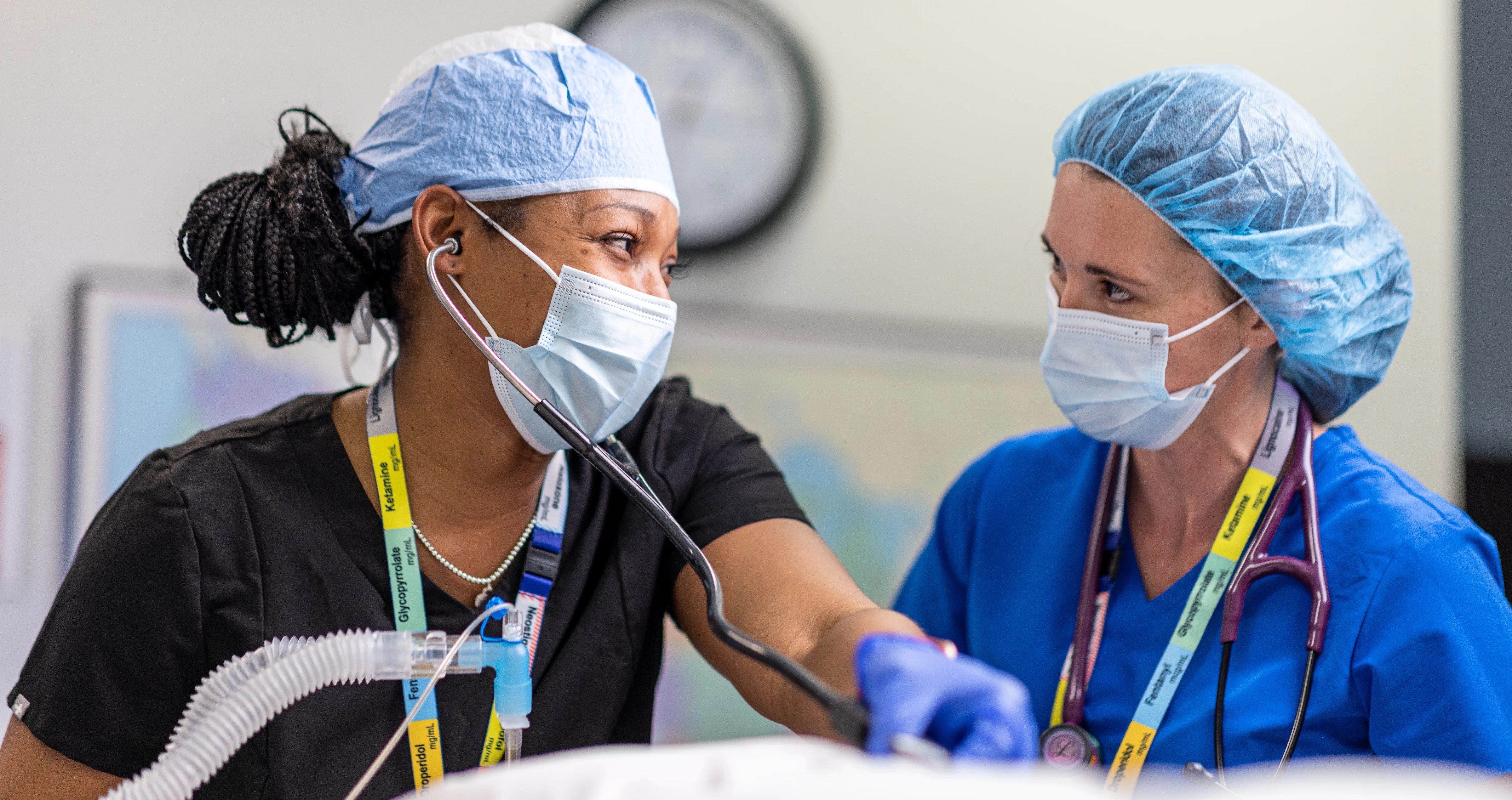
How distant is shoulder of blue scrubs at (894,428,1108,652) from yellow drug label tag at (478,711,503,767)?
64cm

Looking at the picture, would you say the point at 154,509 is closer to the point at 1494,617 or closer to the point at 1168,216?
the point at 1168,216

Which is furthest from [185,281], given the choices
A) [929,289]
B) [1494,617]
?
A: [1494,617]

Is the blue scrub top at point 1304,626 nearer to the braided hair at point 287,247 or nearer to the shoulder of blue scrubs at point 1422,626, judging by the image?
the shoulder of blue scrubs at point 1422,626

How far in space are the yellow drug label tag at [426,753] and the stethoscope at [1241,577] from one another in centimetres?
72

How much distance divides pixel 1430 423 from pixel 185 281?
2.53 meters

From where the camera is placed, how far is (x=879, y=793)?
0.49m

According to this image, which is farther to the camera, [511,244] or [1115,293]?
[1115,293]

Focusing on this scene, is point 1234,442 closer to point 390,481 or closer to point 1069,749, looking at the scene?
point 1069,749

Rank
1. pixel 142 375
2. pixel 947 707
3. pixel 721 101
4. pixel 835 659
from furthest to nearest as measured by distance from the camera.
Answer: pixel 721 101 → pixel 142 375 → pixel 835 659 → pixel 947 707

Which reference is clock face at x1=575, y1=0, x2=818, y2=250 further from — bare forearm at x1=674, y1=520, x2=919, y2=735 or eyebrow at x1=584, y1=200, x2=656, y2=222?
bare forearm at x1=674, y1=520, x2=919, y2=735

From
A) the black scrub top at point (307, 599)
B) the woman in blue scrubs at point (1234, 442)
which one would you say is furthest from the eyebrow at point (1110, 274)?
the black scrub top at point (307, 599)

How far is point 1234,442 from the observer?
132cm

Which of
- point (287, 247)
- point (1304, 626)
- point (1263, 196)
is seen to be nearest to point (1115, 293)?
point (1263, 196)

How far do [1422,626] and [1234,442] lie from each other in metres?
0.31
